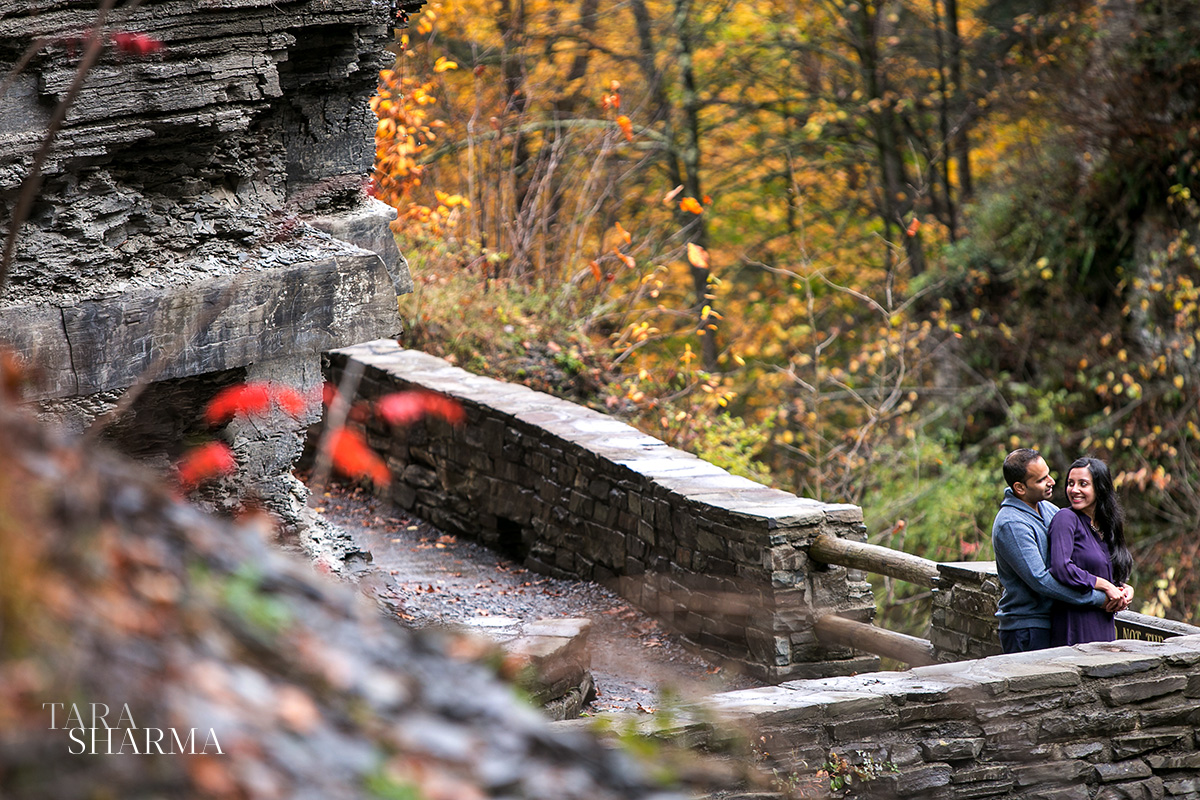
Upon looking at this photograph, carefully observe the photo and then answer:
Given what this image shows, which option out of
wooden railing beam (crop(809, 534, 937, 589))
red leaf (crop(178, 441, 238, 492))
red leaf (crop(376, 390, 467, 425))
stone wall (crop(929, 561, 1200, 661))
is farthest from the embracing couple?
red leaf (crop(376, 390, 467, 425))

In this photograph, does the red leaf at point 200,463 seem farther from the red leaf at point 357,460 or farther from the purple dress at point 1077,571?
the purple dress at point 1077,571

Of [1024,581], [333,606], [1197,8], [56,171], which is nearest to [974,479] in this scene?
[1197,8]

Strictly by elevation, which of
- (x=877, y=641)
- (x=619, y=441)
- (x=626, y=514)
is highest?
(x=619, y=441)

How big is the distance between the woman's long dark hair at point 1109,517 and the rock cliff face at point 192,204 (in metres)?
3.26

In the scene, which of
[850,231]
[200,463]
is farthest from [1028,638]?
[850,231]

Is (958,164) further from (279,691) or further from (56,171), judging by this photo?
(279,691)

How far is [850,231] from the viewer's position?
728 inches

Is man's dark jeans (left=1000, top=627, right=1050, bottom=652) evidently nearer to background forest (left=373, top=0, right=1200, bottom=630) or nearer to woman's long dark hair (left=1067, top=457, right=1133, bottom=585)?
woman's long dark hair (left=1067, top=457, right=1133, bottom=585)

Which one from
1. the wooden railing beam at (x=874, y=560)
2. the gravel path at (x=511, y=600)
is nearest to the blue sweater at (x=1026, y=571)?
the wooden railing beam at (x=874, y=560)

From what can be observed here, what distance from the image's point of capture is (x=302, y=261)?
17.2ft

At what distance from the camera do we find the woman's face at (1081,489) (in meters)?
5.35

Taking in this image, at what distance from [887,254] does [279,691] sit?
52.3ft

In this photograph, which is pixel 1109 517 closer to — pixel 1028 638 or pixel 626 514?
→ pixel 1028 638

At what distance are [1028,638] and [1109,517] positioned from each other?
67 centimetres
